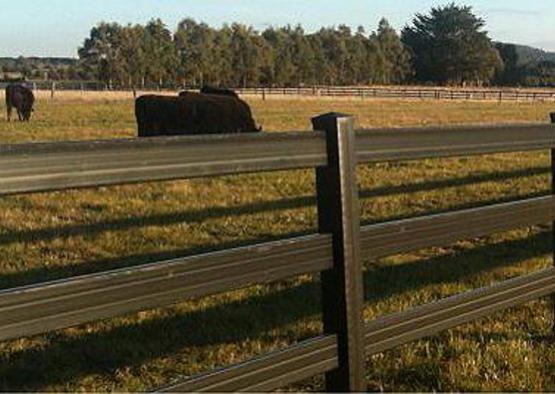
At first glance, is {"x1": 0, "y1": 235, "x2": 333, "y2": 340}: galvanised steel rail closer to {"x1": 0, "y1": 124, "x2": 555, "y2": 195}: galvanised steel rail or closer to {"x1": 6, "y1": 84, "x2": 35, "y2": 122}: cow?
{"x1": 0, "y1": 124, "x2": 555, "y2": 195}: galvanised steel rail

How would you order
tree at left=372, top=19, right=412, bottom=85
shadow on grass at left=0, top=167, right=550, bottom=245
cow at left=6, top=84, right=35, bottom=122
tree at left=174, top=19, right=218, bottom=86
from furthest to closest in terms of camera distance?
tree at left=372, top=19, right=412, bottom=85 < tree at left=174, top=19, right=218, bottom=86 < cow at left=6, top=84, right=35, bottom=122 < shadow on grass at left=0, top=167, right=550, bottom=245

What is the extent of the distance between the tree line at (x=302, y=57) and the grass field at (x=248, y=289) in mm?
92886

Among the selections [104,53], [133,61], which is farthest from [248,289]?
[104,53]

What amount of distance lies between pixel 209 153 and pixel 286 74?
353ft

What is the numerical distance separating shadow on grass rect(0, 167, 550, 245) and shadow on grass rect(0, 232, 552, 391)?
2573mm

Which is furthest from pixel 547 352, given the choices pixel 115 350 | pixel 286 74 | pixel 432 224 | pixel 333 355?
pixel 286 74

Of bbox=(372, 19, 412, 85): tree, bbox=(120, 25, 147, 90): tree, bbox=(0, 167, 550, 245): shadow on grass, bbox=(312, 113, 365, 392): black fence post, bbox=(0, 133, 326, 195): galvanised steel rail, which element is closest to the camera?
bbox=(0, 133, 326, 195): galvanised steel rail

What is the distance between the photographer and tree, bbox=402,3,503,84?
424 ft

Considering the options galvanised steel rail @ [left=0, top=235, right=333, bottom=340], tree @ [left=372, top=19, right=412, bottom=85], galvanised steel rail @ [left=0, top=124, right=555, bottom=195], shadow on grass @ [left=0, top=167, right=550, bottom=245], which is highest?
tree @ [left=372, top=19, right=412, bottom=85]

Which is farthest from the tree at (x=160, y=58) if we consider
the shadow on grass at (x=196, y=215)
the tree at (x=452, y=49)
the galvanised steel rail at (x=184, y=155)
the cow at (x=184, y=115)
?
the galvanised steel rail at (x=184, y=155)

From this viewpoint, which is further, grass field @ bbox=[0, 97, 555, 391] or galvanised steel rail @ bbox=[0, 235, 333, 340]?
grass field @ bbox=[0, 97, 555, 391]

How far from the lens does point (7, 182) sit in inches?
86.5

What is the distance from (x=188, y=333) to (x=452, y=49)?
13099 centimetres

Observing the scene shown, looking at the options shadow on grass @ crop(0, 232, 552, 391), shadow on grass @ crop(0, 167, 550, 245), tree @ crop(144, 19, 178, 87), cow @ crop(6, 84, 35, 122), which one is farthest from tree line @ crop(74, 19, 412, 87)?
shadow on grass @ crop(0, 232, 552, 391)
